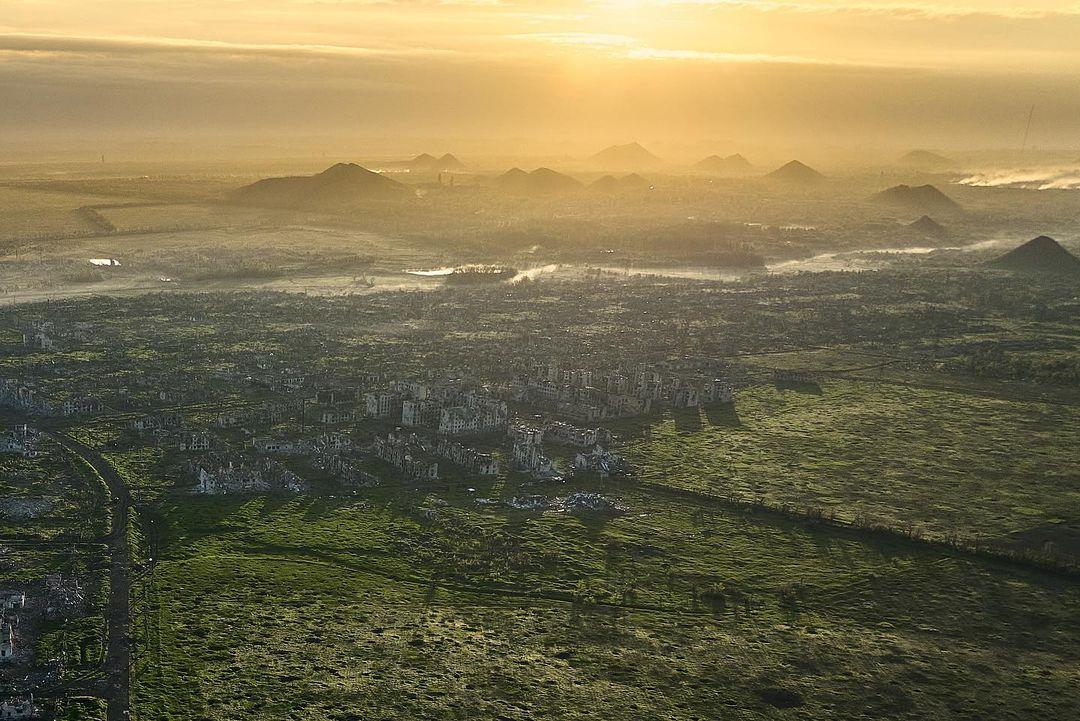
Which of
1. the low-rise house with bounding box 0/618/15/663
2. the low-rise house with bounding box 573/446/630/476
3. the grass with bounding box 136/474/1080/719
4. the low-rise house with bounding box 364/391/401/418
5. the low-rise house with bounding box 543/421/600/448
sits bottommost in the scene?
the grass with bounding box 136/474/1080/719

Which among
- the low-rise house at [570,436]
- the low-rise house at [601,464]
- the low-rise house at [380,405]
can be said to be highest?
the low-rise house at [380,405]

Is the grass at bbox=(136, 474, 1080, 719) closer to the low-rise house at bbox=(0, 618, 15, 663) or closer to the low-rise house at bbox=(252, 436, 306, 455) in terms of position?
the low-rise house at bbox=(0, 618, 15, 663)

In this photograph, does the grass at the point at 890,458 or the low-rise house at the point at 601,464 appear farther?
the low-rise house at the point at 601,464

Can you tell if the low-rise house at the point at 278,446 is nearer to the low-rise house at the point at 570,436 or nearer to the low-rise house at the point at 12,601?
the low-rise house at the point at 570,436

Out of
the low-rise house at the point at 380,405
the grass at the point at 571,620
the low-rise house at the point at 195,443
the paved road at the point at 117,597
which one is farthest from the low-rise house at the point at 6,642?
the low-rise house at the point at 380,405

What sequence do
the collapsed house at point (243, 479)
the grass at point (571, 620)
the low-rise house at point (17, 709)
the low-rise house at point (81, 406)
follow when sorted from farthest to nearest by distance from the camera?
the low-rise house at point (81, 406), the collapsed house at point (243, 479), the grass at point (571, 620), the low-rise house at point (17, 709)

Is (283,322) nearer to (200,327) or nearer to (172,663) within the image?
(200,327)

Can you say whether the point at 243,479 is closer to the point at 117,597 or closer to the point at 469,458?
the point at 469,458

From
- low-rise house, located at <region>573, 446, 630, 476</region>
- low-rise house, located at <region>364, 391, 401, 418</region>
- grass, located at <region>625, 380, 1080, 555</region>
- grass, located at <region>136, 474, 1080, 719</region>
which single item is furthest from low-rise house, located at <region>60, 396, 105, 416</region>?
grass, located at <region>625, 380, 1080, 555</region>

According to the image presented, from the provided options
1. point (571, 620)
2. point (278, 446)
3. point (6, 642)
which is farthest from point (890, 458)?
point (6, 642)
